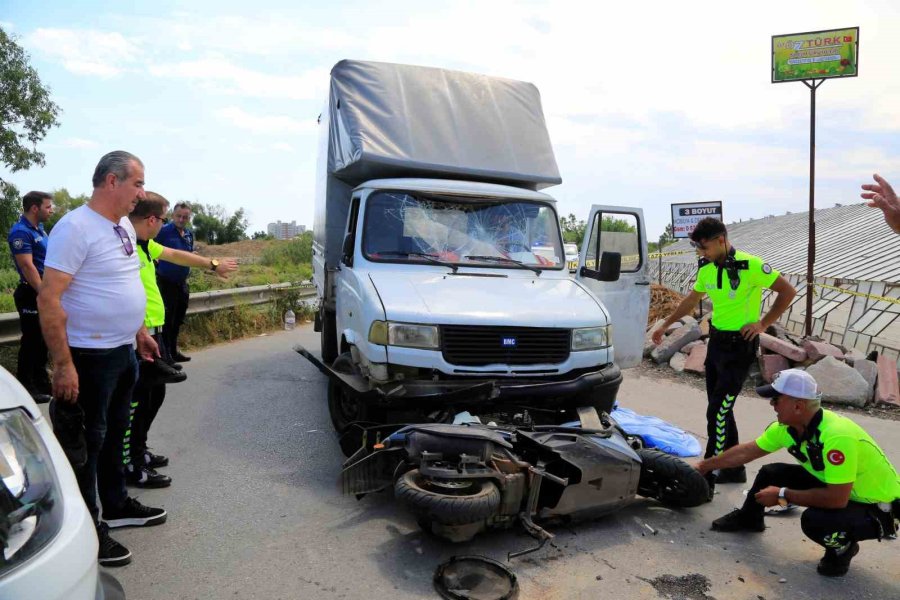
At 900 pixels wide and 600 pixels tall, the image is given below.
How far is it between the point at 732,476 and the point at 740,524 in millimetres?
992

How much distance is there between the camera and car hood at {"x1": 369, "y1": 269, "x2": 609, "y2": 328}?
4.41 metres

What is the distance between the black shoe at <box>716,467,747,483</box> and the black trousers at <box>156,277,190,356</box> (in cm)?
572

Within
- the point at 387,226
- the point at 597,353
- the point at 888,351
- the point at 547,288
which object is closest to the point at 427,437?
the point at 597,353

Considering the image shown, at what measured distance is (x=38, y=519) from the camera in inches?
72.7

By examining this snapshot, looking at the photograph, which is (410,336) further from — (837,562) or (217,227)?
(217,227)

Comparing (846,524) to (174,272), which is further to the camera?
(174,272)

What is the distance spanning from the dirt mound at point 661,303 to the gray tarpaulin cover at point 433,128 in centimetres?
671

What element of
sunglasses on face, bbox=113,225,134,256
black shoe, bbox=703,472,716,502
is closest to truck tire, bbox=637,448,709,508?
black shoe, bbox=703,472,716,502

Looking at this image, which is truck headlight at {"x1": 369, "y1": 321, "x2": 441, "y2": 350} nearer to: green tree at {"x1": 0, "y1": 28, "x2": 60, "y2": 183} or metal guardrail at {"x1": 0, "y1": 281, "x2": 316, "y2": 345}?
metal guardrail at {"x1": 0, "y1": 281, "x2": 316, "y2": 345}

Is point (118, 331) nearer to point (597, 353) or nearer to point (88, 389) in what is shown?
point (88, 389)

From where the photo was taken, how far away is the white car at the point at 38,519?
1.71 meters

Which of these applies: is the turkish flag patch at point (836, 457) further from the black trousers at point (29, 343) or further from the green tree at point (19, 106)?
the green tree at point (19, 106)

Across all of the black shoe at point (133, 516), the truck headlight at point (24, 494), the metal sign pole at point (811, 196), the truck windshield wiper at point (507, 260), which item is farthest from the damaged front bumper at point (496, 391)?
the metal sign pole at point (811, 196)

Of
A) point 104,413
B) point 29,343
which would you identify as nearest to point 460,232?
point 104,413
